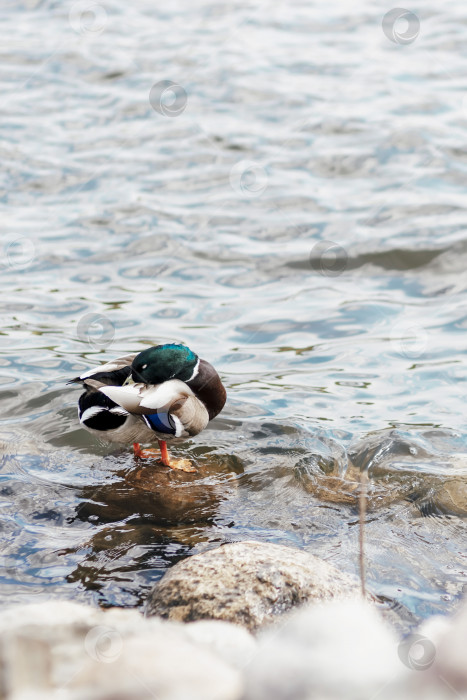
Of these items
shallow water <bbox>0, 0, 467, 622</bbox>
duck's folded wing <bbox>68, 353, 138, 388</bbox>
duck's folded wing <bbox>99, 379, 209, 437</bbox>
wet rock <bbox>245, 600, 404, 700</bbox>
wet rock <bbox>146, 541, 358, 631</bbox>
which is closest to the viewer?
wet rock <bbox>245, 600, 404, 700</bbox>

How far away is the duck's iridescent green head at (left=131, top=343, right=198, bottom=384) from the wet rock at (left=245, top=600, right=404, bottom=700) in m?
2.57

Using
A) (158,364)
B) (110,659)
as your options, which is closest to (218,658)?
(110,659)

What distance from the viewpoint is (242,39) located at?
13734 mm

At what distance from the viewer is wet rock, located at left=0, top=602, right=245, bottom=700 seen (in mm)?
2682

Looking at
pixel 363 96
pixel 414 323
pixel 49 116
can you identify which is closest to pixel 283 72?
pixel 363 96

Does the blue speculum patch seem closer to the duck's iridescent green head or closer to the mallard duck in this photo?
the mallard duck

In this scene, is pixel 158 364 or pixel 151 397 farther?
pixel 158 364

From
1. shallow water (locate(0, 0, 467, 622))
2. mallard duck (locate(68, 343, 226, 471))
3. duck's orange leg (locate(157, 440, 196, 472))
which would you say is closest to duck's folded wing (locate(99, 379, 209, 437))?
mallard duck (locate(68, 343, 226, 471))

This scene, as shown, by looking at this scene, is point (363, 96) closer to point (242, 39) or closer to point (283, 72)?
point (283, 72)

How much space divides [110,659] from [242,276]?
18.8ft

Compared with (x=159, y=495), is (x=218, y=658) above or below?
above

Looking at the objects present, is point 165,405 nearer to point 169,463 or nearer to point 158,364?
point 158,364

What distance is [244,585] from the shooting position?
366 cm

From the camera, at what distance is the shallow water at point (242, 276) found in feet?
15.5
